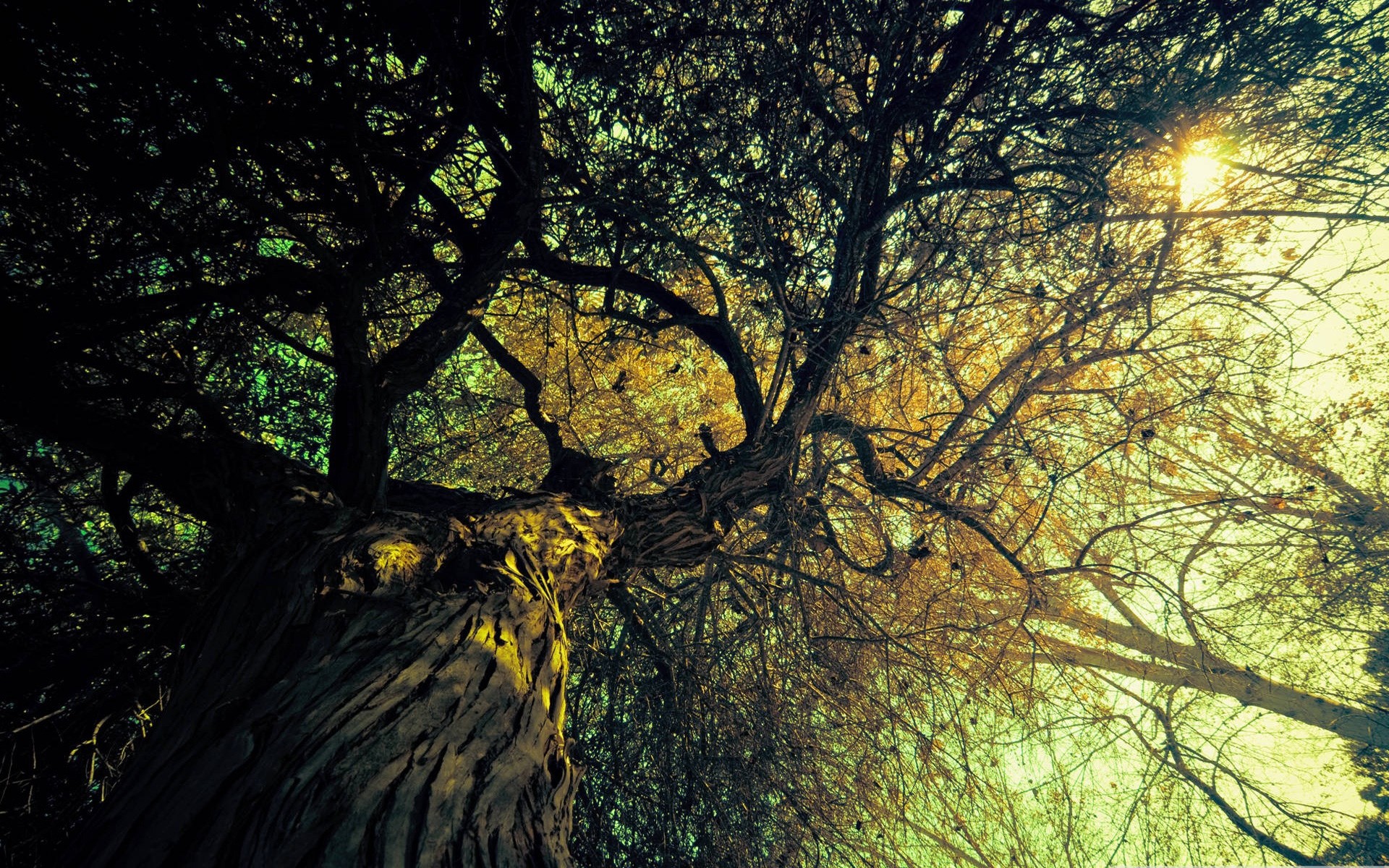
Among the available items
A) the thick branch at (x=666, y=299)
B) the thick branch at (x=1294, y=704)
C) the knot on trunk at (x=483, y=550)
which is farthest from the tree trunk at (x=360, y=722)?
the thick branch at (x=1294, y=704)

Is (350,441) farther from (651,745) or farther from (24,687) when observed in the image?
(651,745)

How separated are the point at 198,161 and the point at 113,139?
387 mm

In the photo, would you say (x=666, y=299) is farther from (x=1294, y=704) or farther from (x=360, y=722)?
(x=1294, y=704)

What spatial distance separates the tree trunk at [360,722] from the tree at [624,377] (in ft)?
0.04

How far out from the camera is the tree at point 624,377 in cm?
168

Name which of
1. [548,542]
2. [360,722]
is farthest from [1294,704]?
[360,722]

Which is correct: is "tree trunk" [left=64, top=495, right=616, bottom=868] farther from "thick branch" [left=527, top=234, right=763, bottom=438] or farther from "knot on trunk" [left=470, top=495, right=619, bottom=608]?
"thick branch" [left=527, top=234, right=763, bottom=438]

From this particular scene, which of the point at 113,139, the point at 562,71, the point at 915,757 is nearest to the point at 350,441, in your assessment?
the point at 113,139

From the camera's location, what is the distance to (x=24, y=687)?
2.65m

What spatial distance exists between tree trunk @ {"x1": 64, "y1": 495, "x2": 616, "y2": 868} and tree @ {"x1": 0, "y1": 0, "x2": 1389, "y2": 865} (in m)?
0.01

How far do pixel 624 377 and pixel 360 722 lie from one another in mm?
2879

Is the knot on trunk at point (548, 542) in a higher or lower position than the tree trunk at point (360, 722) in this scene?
higher

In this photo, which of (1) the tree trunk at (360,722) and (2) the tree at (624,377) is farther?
(2) the tree at (624,377)

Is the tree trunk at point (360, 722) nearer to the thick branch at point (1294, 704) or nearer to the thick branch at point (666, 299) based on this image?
the thick branch at point (666, 299)
